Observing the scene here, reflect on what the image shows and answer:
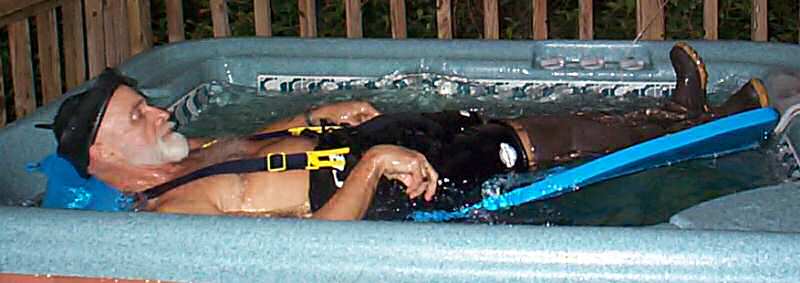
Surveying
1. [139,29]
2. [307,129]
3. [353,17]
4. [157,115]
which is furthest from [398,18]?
[157,115]

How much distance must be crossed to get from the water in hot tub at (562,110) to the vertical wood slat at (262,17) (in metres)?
0.56

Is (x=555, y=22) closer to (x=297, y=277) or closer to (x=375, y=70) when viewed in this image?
(x=375, y=70)

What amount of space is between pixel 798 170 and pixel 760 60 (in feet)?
2.71

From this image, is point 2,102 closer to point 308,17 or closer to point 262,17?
point 262,17

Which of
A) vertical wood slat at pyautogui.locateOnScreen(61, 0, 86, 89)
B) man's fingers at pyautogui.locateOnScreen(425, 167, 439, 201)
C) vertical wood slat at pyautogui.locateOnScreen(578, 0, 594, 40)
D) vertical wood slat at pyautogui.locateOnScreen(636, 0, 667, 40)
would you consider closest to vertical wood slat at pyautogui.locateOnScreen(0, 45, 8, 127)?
vertical wood slat at pyautogui.locateOnScreen(61, 0, 86, 89)

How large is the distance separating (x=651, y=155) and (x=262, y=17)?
1.96 m

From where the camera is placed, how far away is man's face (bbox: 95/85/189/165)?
2.96 m

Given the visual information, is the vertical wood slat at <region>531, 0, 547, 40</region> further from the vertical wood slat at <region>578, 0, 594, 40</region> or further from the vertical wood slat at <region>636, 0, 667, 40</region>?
the vertical wood slat at <region>636, 0, 667, 40</region>

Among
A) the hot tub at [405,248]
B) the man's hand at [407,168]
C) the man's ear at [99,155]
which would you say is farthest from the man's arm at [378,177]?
the man's ear at [99,155]

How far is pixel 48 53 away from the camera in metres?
4.14

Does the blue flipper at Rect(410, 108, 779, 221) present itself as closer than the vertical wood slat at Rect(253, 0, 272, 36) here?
Yes

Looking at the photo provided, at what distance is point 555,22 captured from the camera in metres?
5.81

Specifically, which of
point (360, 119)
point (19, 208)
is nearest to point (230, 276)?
point (19, 208)

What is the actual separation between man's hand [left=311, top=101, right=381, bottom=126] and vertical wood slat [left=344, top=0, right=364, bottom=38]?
1263 mm
